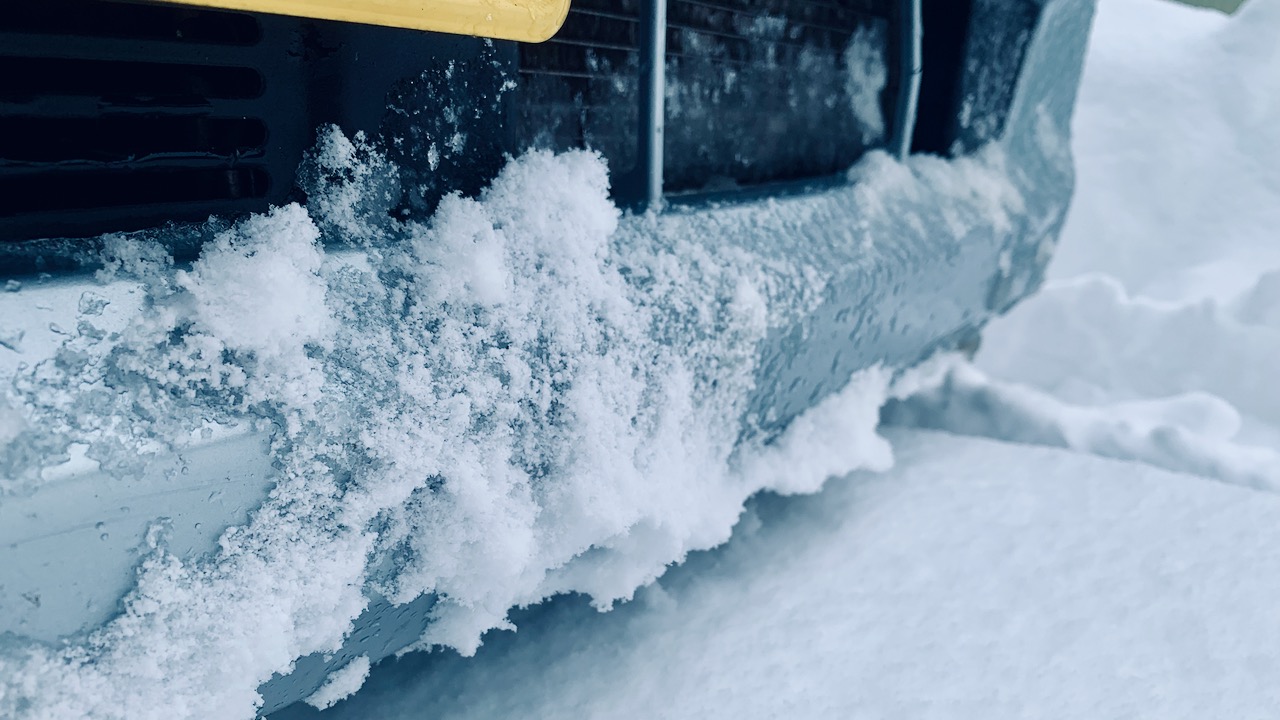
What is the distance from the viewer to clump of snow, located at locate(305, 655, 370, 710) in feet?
2.52

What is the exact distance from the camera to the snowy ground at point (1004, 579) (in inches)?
40.6

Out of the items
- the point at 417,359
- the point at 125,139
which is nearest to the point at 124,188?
the point at 125,139

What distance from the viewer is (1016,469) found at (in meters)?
1.62

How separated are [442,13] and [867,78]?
99 centimetres

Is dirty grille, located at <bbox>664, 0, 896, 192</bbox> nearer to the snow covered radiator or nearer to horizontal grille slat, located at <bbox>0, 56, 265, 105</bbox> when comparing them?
the snow covered radiator

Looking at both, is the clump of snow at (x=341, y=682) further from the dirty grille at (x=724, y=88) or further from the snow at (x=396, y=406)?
the dirty grille at (x=724, y=88)

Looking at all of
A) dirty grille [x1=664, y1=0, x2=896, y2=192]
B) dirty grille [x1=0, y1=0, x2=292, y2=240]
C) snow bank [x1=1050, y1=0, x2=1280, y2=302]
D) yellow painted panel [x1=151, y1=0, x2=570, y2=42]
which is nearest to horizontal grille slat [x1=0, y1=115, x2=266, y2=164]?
dirty grille [x1=0, y1=0, x2=292, y2=240]

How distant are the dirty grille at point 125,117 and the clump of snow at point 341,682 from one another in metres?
0.42

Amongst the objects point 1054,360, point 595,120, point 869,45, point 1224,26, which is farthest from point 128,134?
point 1224,26

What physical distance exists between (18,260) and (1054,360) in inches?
95.1

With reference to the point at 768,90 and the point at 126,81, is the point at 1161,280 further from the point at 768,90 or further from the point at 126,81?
the point at 126,81

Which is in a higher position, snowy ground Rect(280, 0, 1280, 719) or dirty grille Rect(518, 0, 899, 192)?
dirty grille Rect(518, 0, 899, 192)

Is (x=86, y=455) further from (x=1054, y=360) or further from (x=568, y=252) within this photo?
(x=1054, y=360)

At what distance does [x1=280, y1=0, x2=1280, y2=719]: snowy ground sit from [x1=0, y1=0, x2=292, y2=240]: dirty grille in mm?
628
